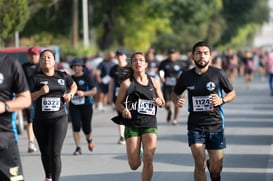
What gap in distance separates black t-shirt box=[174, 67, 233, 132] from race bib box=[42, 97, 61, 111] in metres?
2.01

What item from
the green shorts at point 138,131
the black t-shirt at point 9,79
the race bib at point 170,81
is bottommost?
the race bib at point 170,81

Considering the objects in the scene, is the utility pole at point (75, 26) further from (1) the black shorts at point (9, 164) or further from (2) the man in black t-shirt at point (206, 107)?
(1) the black shorts at point (9, 164)

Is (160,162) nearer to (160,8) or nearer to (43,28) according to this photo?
(43,28)

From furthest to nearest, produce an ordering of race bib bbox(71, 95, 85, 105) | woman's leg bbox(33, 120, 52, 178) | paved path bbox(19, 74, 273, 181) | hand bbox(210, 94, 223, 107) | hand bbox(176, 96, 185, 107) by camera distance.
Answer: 1. race bib bbox(71, 95, 85, 105)
2. paved path bbox(19, 74, 273, 181)
3. woman's leg bbox(33, 120, 52, 178)
4. hand bbox(176, 96, 185, 107)
5. hand bbox(210, 94, 223, 107)

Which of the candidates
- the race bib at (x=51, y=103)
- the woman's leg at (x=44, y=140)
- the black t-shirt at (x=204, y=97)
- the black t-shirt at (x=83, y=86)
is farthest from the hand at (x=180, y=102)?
the black t-shirt at (x=83, y=86)

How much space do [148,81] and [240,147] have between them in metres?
5.70

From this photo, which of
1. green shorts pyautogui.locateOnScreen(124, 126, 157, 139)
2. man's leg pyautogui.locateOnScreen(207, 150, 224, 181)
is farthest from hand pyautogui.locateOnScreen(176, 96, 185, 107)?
man's leg pyautogui.locateOnScreen(207, 150, 224, 181)

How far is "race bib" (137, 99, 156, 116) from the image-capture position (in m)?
9.78

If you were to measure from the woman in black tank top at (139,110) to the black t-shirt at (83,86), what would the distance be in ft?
13.7

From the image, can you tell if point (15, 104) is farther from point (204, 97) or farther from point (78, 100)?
point (78, 100)

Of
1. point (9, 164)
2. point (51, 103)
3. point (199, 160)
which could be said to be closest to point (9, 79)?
point (9, 164)

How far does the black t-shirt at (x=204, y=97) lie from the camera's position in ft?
30.5

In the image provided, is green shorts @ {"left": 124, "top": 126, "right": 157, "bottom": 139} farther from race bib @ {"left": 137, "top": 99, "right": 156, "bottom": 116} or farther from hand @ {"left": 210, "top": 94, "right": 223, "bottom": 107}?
hand @ {"left": 210, "top": 94, "right": 223, "bottom": 107}

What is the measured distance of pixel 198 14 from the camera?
55.9m
